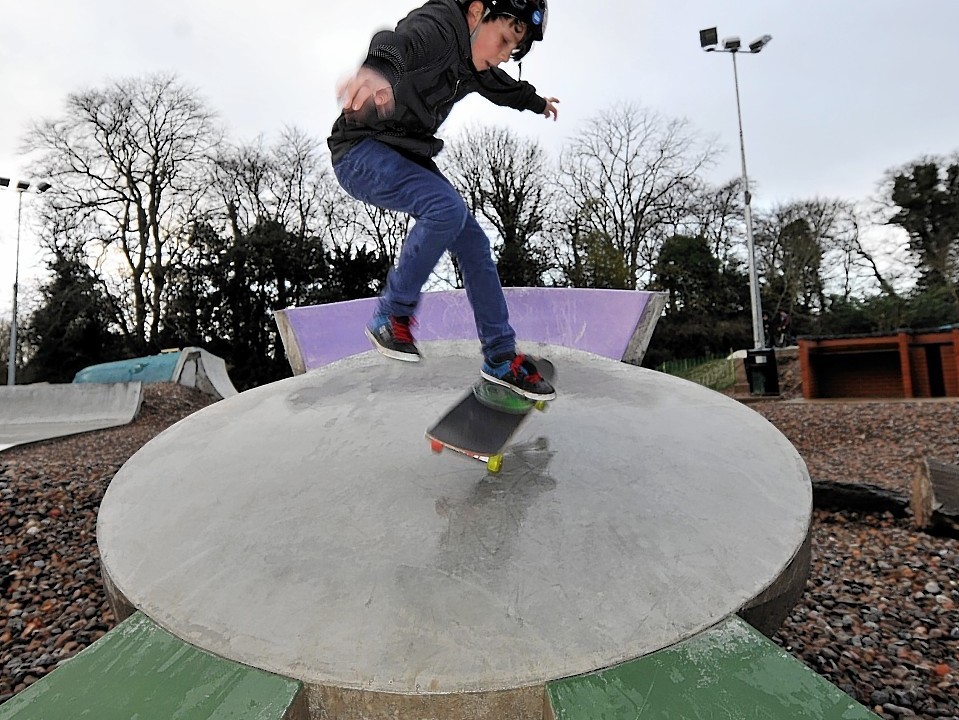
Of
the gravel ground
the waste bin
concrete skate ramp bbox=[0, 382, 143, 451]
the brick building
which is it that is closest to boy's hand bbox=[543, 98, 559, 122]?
the gravel ground

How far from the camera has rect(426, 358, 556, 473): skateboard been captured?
249cm

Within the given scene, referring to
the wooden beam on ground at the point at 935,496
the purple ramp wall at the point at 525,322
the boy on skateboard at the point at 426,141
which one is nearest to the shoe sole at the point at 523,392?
the boy on skateboard at the point at 426,141

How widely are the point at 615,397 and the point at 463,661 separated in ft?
6.74

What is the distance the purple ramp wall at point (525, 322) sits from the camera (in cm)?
536

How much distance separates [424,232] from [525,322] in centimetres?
344

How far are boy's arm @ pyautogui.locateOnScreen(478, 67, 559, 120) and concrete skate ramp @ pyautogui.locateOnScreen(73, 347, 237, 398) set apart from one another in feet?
48.1

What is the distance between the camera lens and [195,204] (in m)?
25.4

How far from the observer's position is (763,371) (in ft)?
49.1

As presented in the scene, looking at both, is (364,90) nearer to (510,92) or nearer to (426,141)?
(426,141)

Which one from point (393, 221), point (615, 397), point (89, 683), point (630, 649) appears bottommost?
point (630, 649)

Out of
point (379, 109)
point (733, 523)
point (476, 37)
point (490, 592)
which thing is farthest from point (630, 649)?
point (476, 37)

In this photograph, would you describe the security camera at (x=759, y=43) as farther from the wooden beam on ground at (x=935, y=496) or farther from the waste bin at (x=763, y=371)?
the wooden beam on ground at (x=935, y=496)

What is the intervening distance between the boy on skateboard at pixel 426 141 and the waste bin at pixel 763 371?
13.9 m

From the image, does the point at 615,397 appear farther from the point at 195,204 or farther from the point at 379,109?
the point at 195,204
